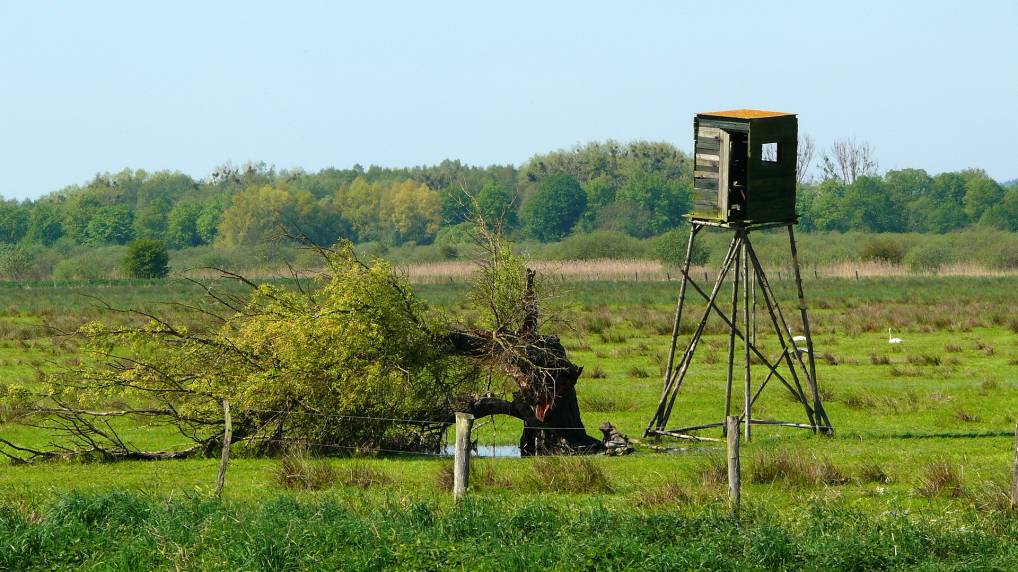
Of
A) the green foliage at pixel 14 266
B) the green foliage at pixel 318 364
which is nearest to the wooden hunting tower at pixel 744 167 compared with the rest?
Answer: the green foliage at pixel 318 364

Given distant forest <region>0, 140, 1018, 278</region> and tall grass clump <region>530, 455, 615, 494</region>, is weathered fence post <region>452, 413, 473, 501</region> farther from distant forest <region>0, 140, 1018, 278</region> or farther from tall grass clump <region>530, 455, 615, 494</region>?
distant forest <region>0, 140, 1018, 278</region>

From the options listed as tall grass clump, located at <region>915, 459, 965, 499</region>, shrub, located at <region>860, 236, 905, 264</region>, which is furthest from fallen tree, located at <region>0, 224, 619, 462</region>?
shrub, located at <region>860, 236, 905, 264</region>

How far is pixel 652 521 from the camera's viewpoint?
13055 mm

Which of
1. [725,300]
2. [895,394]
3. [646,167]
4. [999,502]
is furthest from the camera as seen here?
[646,167]

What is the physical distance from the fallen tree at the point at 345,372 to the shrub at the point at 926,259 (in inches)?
2744

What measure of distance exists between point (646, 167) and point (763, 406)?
154 m

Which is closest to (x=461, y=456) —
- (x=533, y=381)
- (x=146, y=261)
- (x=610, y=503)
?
(x=610, y=503)

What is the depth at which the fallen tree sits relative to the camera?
1988 centimetres

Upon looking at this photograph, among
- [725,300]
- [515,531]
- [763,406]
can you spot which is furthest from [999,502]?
[725,300]

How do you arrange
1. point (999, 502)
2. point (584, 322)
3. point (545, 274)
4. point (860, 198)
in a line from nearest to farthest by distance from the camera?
point (999, 502), point (545, 274), point (584, 322), point (860, 198)

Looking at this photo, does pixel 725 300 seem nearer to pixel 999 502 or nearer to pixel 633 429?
pixel 633 429

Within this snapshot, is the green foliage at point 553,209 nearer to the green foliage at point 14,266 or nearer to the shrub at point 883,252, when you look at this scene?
the shrub at point 883,252

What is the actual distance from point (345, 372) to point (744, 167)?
7693mm

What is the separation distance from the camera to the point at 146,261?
95.6 meters
